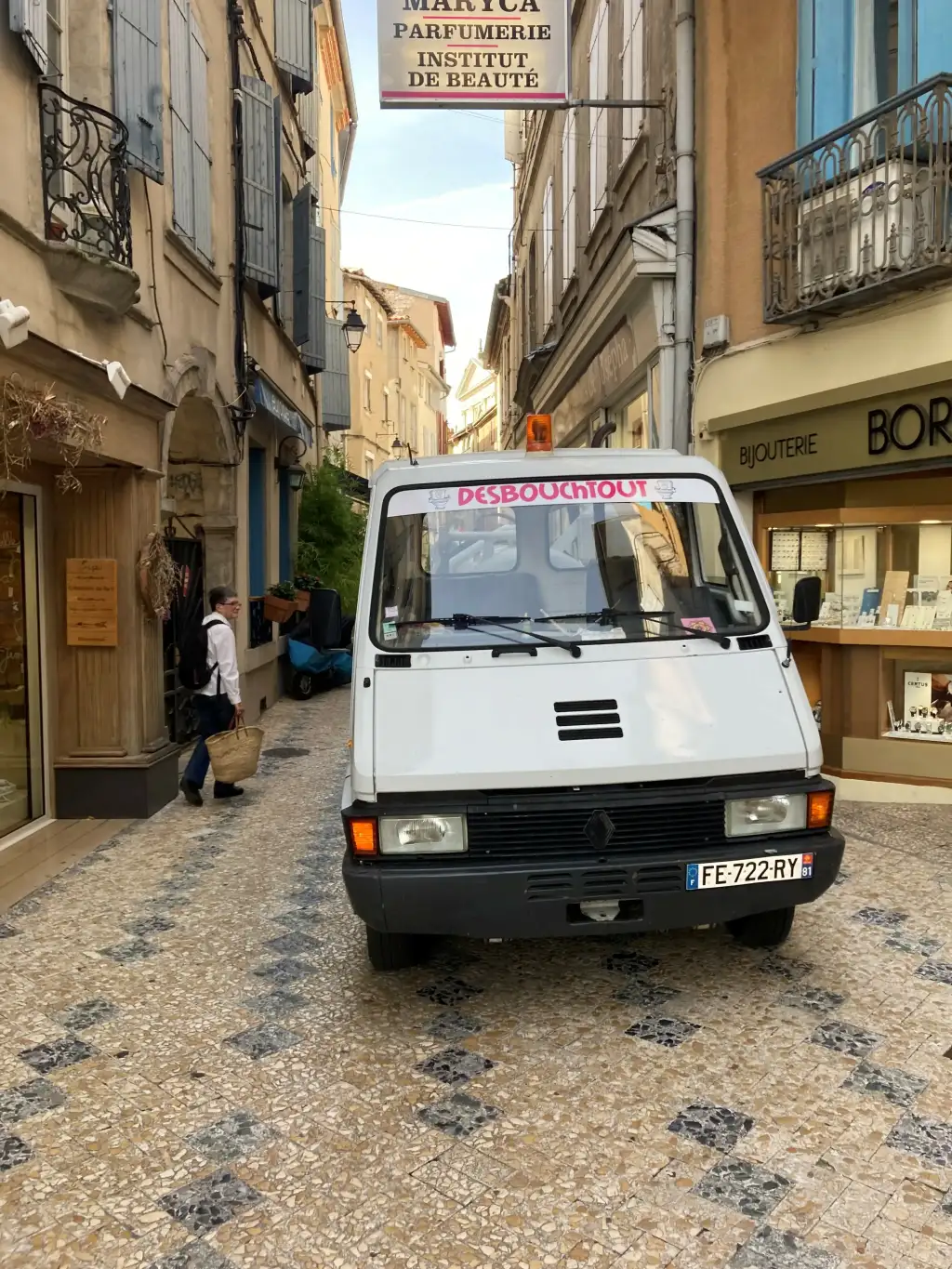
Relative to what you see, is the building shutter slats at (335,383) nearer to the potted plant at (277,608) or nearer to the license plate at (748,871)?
the potted plant at (277,608)

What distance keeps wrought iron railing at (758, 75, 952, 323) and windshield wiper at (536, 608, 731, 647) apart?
3681 mm

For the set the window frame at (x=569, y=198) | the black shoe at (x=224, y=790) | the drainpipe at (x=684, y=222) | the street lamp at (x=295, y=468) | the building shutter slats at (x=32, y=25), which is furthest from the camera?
the street lamp at (x=295, y=468)

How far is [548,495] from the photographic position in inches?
183

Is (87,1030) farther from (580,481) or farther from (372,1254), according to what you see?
(580,481)

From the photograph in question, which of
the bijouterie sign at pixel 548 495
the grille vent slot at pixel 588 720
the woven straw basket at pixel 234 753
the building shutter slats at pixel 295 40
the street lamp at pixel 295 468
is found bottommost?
the woven straw basket at pixel 234 753

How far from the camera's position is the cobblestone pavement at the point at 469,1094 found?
9.06 feet

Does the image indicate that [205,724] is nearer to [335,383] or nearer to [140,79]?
[140,79]

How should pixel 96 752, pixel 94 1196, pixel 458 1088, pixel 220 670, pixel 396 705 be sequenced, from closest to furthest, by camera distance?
pixel 94 1196 → pixel 458 1088 → pixel 396 705 → pixel 96 752 → pixel 220 670

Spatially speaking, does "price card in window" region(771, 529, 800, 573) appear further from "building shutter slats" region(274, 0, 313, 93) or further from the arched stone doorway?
"building shutter slats" region(274, 0, 313, 93)

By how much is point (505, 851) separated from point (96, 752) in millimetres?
4738

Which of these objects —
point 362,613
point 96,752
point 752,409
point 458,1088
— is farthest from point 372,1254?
point 752,409

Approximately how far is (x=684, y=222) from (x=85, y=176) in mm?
5064

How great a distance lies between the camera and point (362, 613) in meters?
4.50

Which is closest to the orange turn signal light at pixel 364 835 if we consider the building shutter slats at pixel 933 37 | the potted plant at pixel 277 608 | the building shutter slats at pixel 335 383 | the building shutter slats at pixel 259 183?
the building shutter slats at pixel 933 37
